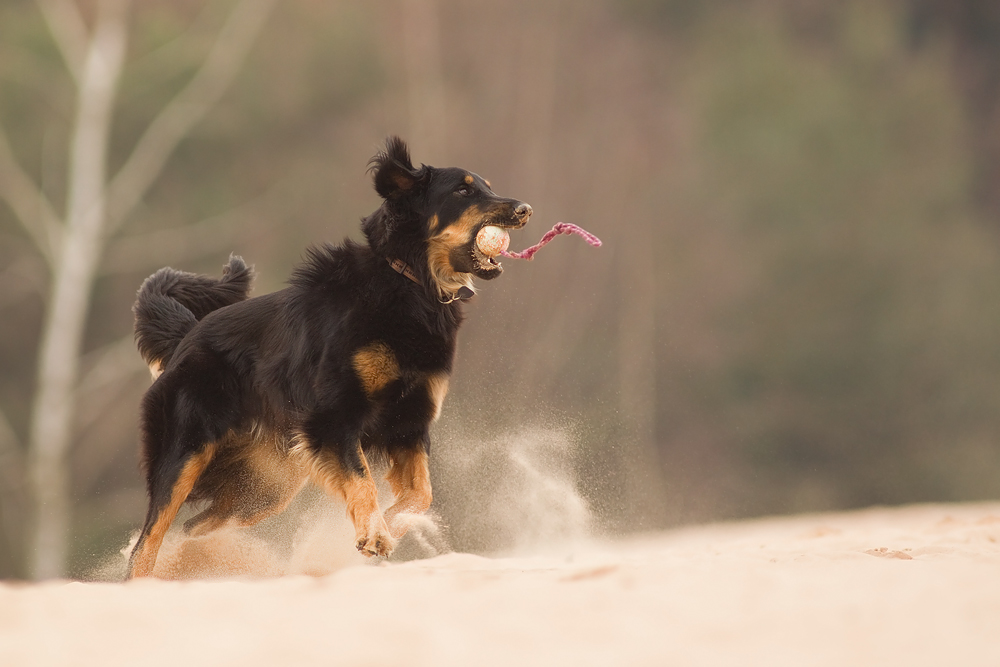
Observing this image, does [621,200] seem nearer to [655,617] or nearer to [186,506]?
[186,506]

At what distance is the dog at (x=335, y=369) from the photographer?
4.73m

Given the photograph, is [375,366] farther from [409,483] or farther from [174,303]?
[174,303]

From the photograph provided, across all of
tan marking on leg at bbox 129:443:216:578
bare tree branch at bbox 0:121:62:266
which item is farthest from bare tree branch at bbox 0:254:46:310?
tan marking on leg at bbox 129:443:216:578

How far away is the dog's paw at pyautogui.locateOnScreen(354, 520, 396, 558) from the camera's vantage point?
435cm

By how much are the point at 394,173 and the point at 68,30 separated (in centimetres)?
1507

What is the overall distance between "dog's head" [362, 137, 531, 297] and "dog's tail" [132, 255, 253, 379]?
123 centimetres

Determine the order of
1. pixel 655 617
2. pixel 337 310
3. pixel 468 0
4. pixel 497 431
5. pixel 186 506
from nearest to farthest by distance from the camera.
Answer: pixel 655 617, pixel 337 310, pixel 186 506, pixel 497 431, pixel 468 0

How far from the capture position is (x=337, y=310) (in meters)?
4.86

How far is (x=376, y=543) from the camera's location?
4348 millimetres

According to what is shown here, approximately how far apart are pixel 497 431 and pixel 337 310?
2329mm

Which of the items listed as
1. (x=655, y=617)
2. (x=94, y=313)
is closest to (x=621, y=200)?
(x=94, y=313)

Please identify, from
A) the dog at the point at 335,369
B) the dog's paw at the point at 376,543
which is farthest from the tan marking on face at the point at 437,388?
the dog's paw at the point at 376,543

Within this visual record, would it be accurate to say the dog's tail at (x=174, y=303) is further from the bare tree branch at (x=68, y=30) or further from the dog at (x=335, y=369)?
the bare tree branch at (x=68, y=30)

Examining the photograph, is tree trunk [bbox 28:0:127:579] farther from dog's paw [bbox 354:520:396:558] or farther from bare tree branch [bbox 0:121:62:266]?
dog's paw [bbox 354:520:396:558]
